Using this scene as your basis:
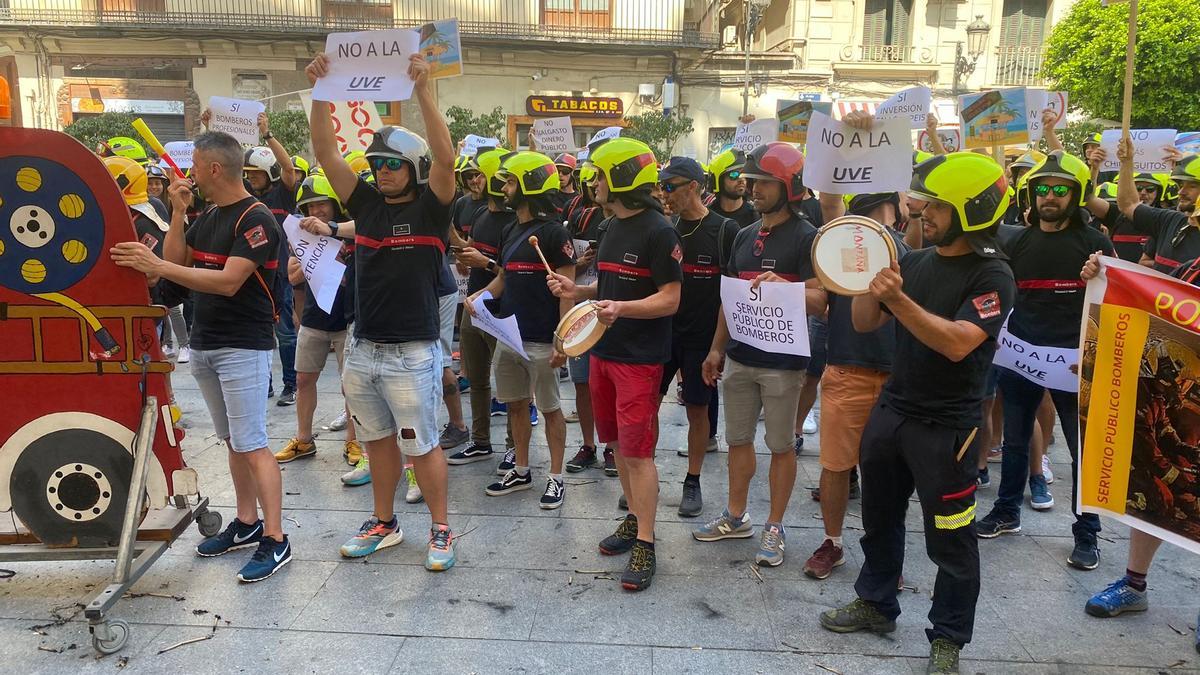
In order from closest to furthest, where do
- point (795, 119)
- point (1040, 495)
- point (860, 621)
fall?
1. point (860, 621)
2. point (1040, 495)
3. point (795, 119)

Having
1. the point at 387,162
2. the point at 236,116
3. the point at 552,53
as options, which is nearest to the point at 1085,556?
the point at 387,162

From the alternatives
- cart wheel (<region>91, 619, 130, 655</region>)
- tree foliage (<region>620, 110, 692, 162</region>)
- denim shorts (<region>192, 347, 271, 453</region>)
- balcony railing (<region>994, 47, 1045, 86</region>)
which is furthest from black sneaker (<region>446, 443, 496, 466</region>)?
balcony railing (<region>994, 47, 1045, 86</region>)

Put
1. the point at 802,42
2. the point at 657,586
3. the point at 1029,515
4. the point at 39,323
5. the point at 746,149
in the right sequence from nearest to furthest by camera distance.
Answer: the point at 39,323, the point at 657,586, the point at 1029,515, the point at 746,149, the point at 802,42

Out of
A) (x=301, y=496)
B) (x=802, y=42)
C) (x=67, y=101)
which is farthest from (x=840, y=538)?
(x=67, y=101)

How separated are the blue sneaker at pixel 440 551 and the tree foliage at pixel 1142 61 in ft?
65.9

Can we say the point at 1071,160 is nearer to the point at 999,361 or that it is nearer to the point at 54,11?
the point at 999,361

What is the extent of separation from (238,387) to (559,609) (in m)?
1.97

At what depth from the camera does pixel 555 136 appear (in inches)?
412

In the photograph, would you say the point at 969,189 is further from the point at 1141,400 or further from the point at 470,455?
the point at 470,455

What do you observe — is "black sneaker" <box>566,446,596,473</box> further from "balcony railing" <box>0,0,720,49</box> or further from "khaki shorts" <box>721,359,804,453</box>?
"balcony railing" <box>0,0,720,49</box>

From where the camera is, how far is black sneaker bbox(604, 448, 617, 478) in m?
5.60

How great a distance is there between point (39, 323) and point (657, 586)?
3153 millimetres

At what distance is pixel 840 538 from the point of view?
13.8 ft

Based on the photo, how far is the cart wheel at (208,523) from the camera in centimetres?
422
